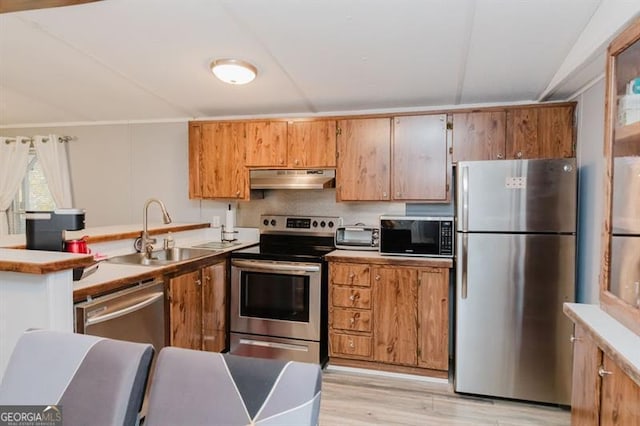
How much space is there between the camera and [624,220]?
5.84 ft

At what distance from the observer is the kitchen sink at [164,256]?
9.17 ft

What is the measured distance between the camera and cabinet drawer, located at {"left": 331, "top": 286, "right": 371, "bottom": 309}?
307 cm

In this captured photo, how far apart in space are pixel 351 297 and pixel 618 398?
75.3 inches

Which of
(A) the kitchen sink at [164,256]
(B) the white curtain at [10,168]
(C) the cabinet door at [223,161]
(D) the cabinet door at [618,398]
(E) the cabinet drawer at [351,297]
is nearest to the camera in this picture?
(D) the cabinet door at [618,398]

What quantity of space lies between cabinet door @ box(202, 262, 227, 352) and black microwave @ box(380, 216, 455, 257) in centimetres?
134

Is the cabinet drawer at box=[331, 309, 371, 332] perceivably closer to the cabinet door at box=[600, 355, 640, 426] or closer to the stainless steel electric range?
the stainless steel electric range

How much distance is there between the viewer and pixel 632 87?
1684mm

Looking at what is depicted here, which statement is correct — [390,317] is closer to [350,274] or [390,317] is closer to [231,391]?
[350,274]

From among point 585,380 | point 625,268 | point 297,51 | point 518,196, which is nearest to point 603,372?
point 585,380

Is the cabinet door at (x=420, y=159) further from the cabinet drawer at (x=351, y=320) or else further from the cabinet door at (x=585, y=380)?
the cabinet door at (x=585, y=380)

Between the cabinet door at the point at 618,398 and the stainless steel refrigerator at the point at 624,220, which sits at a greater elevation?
the stainless steel refrigerator at the point at 624,220

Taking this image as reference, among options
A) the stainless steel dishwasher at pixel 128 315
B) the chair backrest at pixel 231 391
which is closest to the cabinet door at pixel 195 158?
the stainless steel dishwasher at pixel 128 315

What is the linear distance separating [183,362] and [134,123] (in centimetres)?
380

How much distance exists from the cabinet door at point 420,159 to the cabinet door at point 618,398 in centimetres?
185
